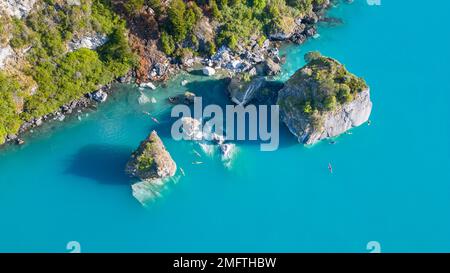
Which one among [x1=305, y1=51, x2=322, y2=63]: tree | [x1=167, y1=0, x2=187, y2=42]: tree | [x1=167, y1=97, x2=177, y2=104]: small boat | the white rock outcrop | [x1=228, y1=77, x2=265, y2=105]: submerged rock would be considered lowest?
[x1=167, y1=97, x2=177, y2=104]: small boat

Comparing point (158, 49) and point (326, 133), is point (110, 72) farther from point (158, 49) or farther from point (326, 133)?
point (326, 133)

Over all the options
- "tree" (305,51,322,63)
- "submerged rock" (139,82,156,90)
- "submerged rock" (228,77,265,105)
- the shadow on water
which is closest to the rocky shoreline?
"submerged rock" (139,82,156,90)

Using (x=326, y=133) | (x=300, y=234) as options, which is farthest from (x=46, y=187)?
(x=326, y=133)

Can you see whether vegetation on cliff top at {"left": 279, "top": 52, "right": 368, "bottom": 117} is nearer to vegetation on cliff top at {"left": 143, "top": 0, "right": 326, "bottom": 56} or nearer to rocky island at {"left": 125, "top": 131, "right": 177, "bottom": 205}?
vegetation on cliff top at {"left": 143, "top": 0, "right": 326, "bottom": 56}

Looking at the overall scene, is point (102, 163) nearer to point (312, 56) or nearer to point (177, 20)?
point (177, 20)

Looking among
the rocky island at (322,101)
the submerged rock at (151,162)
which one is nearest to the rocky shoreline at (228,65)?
the rocky island at (322,101)

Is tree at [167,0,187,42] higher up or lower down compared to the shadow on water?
higher up

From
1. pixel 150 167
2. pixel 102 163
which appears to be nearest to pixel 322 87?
pixel 150 167
